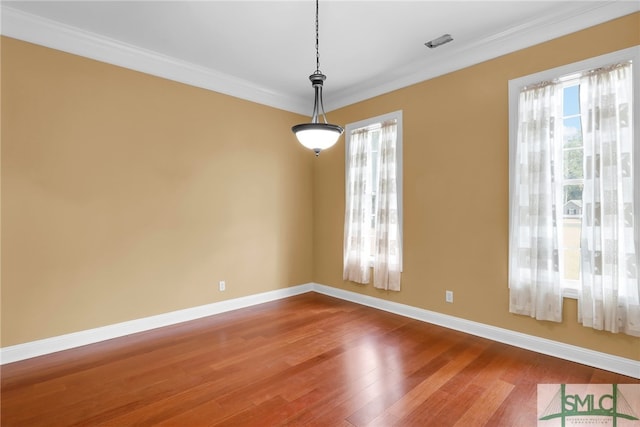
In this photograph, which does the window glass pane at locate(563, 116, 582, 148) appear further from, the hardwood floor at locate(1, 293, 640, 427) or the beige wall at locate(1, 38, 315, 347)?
the beige wall at locate(1, 38, 315, 347)

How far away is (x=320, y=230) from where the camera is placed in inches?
209

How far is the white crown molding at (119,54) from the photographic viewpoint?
2.84m

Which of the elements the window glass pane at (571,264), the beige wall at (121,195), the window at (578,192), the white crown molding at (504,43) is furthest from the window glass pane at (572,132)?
the beige wall at (121,195)

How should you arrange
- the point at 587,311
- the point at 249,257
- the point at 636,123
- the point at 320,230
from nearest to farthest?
1. the point at 636,123
2. the point at 587,311
3. the point at 249,257
4. the point at 320,230

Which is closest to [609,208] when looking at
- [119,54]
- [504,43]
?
[504,43]

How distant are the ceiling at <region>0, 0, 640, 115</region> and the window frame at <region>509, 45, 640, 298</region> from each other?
33 cm

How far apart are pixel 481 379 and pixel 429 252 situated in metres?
1.59

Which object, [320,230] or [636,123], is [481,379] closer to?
[636,123]

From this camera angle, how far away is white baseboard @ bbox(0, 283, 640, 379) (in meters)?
2.67

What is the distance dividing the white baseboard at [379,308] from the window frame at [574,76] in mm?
538

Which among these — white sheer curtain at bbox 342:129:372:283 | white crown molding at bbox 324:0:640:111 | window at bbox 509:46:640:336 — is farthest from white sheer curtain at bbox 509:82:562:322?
white sheer curtain at bbox 342:129:372:283

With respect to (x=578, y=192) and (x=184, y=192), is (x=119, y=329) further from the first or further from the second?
(x=578, y=192)

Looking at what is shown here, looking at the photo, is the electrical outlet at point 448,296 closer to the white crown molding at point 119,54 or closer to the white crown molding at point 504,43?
the white crown molding at point 504,43

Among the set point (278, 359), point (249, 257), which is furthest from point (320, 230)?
point (278, 359)
